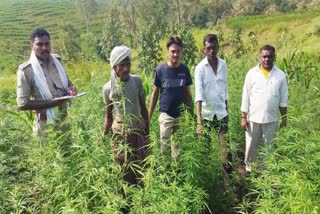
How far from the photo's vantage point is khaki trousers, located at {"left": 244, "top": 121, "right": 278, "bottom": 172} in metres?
4.14

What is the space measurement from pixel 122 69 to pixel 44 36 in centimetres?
100

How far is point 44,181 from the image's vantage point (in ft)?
10.3

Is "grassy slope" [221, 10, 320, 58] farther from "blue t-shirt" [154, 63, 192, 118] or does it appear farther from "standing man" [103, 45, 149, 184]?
"standing man" [103, 45, 149, 184]

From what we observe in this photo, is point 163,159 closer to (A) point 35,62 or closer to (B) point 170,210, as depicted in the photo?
(B) point 170,210

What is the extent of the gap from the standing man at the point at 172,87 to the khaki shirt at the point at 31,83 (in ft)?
3.44

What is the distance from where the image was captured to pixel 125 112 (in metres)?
3.26

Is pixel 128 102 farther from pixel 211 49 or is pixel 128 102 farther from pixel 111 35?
pixel 111 35

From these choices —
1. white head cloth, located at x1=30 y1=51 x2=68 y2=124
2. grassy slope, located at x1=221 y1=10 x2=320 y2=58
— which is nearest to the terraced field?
grassy slope, located at x1=221 y1=10 x2=320 y2=58

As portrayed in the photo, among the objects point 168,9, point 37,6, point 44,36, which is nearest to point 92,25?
point 37,6

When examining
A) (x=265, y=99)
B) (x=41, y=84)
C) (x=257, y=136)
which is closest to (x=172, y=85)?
(x=265, y=99)

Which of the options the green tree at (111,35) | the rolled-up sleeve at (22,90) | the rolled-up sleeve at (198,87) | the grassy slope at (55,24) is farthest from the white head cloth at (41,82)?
the green tree at (111,35)

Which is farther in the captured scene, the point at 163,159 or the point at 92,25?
the point at 92,25

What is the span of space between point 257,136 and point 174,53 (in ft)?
4.66

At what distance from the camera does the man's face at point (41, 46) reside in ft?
12.0
